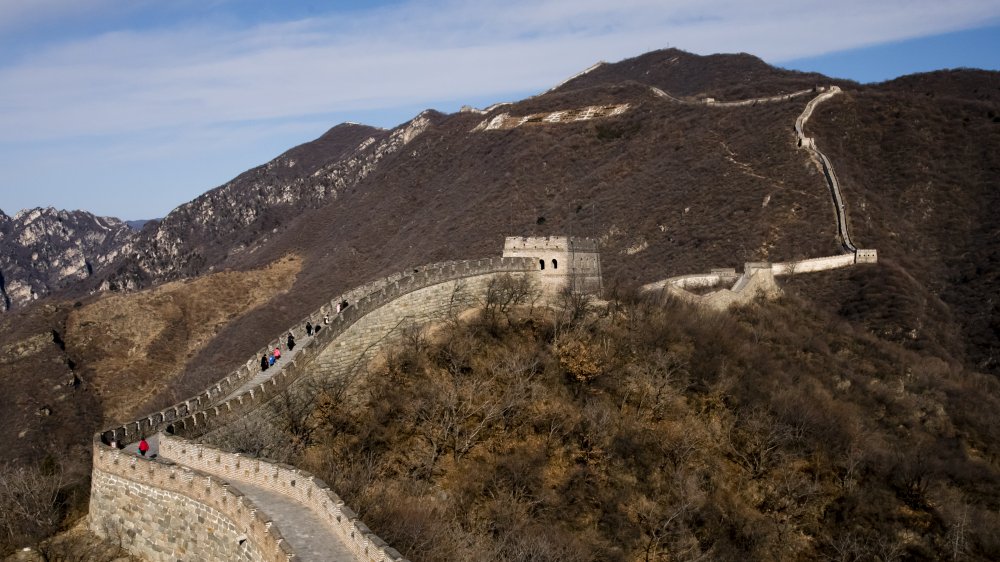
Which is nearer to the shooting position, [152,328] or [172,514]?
[172,514]

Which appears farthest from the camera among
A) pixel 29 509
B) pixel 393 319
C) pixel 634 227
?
pixel 634 227

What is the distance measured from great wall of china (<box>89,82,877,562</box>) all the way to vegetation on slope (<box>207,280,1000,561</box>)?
1.29 meters

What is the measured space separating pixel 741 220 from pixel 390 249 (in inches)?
1701

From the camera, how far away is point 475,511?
2872 centimetres

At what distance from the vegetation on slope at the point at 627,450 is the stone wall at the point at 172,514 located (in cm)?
328

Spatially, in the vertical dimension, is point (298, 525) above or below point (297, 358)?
below


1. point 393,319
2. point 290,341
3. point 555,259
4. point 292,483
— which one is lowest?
point 292,483

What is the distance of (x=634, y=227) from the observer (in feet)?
279

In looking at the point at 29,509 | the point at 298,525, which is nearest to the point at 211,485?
the point at 298,525

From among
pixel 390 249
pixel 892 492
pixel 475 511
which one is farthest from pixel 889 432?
pixel 390 249

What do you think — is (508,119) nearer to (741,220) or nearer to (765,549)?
(741,220)

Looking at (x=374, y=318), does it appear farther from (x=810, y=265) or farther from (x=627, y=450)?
(x=810, y=265)

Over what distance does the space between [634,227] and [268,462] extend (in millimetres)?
68209

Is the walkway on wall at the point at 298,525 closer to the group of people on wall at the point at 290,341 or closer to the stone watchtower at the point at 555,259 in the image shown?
the group of people on wall at the point at 290,341
